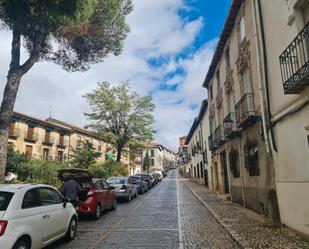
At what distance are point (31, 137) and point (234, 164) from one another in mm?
27861

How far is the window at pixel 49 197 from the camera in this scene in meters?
6.20

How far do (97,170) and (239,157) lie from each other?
18500mm

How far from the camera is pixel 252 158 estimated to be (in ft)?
38.3

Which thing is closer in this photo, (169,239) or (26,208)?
(26,208)

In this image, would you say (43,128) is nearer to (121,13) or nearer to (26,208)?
(121,13)

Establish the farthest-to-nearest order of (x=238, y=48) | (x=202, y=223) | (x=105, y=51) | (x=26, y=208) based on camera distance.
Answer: (x=105, y=51), (x=238, y=48), (x=202, y=223), (x=26, y=208)

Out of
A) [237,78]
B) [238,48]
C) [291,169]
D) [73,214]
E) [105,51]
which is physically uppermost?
[105,51]

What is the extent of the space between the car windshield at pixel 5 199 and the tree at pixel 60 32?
8.14m

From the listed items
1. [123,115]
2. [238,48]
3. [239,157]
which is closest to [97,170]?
[123,115]

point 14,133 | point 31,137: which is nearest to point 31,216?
point 14,133

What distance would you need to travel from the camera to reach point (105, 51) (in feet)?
57.1

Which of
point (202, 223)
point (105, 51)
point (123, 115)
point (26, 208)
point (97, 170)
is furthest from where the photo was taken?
point (123, 115)

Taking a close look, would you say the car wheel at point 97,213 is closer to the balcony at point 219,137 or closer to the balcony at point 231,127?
the balcony at point 231,127

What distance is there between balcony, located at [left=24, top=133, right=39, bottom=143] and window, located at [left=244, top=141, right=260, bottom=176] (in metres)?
28.8
